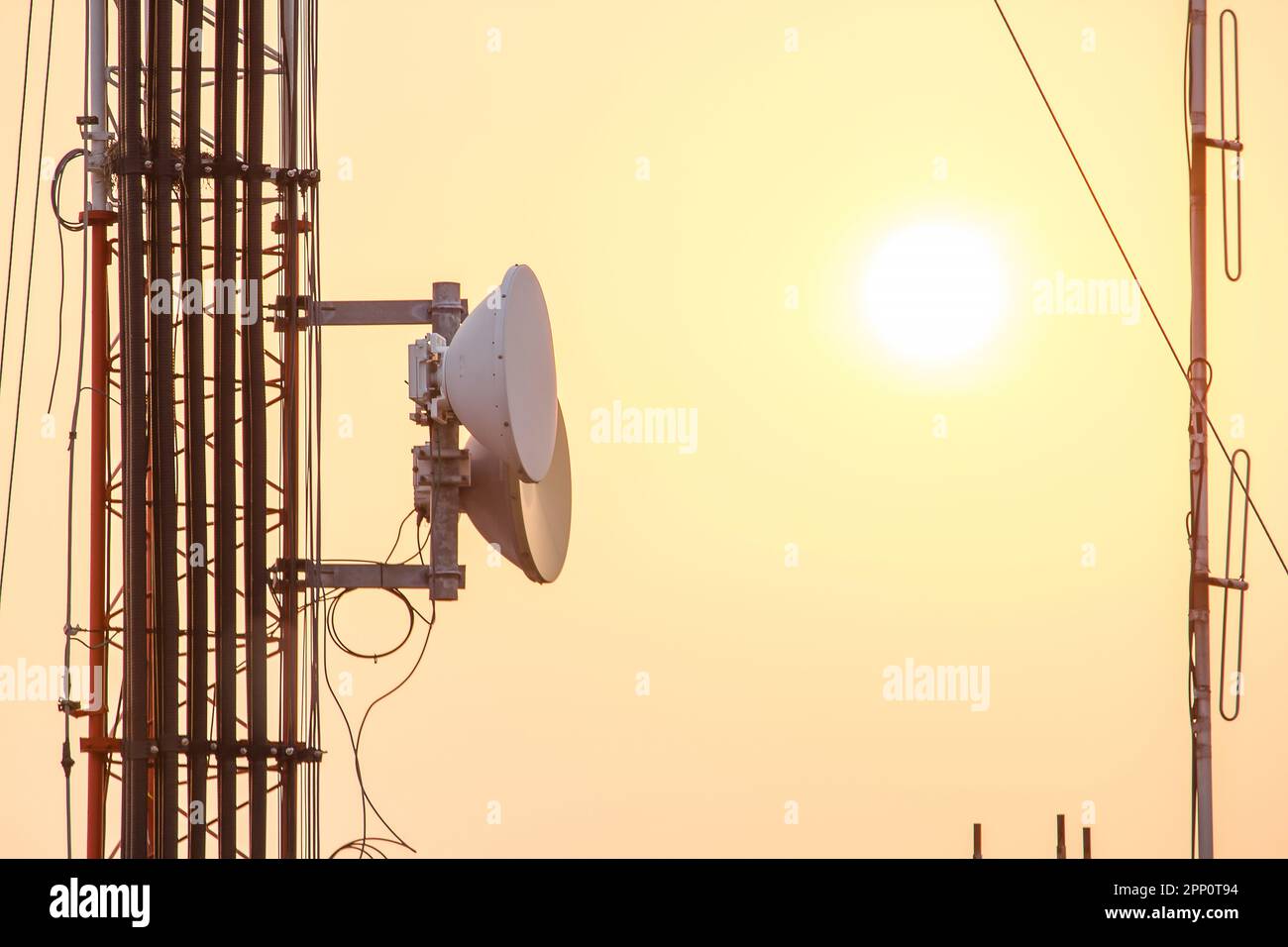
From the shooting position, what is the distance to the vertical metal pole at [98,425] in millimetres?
5793

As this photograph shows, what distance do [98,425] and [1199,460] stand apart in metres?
4.33

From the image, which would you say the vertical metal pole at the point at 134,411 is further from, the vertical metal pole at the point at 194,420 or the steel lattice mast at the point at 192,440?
the vertical metal pole at the point at 194,420

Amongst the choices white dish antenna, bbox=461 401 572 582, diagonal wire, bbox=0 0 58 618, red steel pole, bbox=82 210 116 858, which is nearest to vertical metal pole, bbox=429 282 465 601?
white dish antenna, bbox=461 401 572 582

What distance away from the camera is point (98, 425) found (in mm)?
5898

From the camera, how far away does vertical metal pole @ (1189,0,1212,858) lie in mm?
4832

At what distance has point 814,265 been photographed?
312 inches

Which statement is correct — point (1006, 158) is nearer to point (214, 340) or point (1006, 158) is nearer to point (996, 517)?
point (996, 517)

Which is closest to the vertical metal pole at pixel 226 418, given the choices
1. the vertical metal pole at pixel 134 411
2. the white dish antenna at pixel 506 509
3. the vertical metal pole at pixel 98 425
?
the vertical metal pole at pixel 134 411

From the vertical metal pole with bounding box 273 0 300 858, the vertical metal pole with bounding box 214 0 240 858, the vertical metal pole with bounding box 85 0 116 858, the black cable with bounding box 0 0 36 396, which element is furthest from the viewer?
the black cable with bounding box 0 0 36 396

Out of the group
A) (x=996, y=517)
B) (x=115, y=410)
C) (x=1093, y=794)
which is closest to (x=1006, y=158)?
(x=996, y=517)

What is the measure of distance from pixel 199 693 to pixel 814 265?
13.8 ft

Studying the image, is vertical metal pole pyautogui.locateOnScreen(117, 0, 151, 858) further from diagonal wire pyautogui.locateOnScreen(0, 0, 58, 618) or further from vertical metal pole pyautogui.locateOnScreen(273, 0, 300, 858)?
diagonal wire pyautogui.locateOnScreen(0, 0, 58, 618)

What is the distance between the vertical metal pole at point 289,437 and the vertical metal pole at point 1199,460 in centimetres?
335

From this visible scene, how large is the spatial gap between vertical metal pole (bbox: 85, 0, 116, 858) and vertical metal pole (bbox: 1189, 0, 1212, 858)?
4230 millimetres
